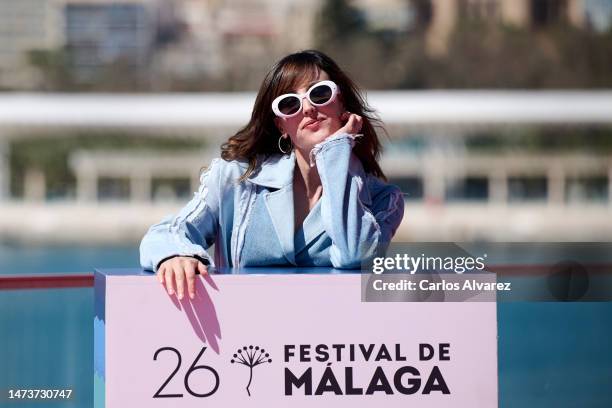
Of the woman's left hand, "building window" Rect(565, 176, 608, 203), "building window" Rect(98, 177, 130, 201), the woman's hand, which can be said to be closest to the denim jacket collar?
the woman's left hand

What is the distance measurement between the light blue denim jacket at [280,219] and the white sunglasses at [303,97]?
56 millimetres

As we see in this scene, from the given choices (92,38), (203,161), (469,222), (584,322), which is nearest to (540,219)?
(469,222)

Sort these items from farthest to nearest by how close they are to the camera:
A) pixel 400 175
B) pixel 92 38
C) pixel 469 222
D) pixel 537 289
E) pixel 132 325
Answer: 1. pixel 92 38
2. pixel 400 175
3. pixel 469 222
4. pixel 537 289
5. pixel 132 325

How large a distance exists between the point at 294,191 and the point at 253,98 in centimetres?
2680

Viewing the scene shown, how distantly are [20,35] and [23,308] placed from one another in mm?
36852

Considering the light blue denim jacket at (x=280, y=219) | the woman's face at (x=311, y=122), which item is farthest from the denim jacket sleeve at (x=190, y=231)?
the woman's face at (x=311, y=122)

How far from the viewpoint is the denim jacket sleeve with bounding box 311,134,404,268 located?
157cm

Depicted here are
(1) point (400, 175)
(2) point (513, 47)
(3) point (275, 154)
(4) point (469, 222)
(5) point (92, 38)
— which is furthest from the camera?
(5) point (92, 38)

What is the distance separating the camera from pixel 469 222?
89.5ft

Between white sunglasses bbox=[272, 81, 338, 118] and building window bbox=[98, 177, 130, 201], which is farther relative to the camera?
building window bbox=[98, 177, 130, 201]

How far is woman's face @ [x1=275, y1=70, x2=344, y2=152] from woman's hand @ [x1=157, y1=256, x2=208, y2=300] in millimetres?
277

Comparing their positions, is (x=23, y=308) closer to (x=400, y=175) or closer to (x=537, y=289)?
(x=537, y=289)

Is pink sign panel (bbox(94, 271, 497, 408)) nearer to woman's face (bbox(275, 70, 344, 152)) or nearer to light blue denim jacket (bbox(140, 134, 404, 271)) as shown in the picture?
light blue denim jacket (bbox(140, 134, 404, 271))

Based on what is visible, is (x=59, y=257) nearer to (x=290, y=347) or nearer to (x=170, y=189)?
(x=170, y=189)
